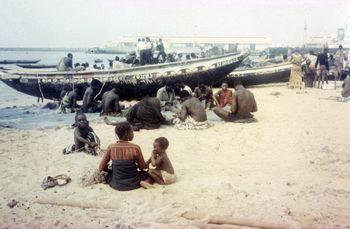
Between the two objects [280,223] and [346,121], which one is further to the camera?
[346,121]

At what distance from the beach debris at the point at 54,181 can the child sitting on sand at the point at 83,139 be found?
100 centimetres

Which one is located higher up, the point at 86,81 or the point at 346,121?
the point at 86,81

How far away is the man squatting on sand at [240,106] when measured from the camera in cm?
821

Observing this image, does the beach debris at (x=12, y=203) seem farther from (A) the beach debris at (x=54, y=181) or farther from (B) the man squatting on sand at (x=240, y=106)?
(B) the man squatting on sand at (x=240, y=106)

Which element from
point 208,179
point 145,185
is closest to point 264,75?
point 208,179

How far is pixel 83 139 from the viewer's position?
622 centimetres

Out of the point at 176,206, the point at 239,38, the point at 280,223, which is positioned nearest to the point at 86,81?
the point at 176,206

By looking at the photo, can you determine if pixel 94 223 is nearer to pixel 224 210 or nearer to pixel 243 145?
pixel 224 210

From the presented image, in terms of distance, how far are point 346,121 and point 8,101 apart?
13.4 metres

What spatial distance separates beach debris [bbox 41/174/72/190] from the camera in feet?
16.7

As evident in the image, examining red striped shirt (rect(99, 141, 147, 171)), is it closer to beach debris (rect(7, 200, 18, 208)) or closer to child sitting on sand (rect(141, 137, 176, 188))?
child sitting on sand (rect(141, 137, 176, 188))

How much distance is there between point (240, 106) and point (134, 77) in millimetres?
4196

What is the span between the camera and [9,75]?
12805mm

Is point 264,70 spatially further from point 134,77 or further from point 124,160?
point 124,160
